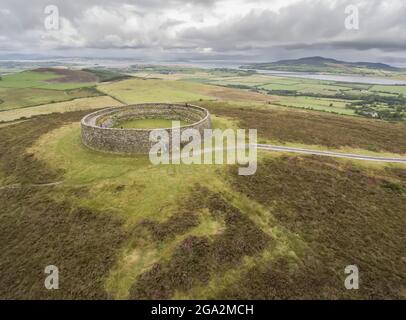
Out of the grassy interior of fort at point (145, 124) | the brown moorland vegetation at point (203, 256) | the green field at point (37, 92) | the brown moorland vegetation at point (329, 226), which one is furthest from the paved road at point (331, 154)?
the green field at point (37, 92)

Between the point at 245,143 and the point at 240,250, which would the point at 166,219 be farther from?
the point at 245,143

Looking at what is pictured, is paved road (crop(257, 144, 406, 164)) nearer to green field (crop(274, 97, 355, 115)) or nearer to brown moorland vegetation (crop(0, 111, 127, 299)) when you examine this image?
brown moorland vegetation (crop(0, 111, 127, 299))

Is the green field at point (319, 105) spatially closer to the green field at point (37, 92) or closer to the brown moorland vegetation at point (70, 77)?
the green field at point (37, 92)

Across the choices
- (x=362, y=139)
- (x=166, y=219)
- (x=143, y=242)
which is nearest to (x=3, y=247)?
(x=143, y=242)

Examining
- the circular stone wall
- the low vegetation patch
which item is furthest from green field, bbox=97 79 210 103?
the low vegetation patch

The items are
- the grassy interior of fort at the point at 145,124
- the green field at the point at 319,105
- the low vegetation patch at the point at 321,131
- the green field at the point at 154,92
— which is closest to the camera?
the low vegetation patch at the point at 321,131
